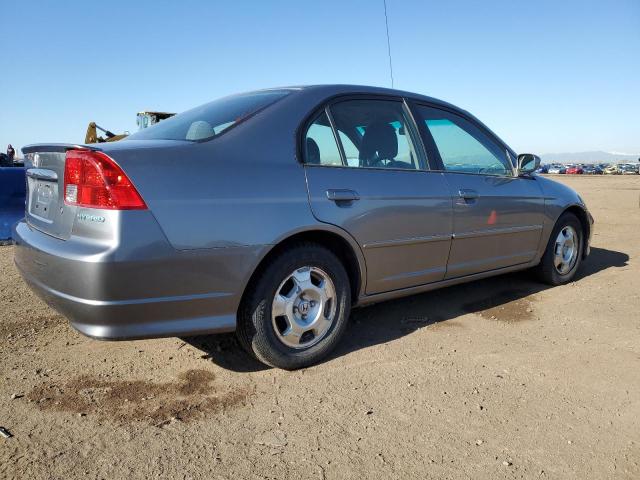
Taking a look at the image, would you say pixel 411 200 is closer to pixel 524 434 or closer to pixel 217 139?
pixel 217 139

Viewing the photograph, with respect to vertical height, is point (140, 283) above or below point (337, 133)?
below

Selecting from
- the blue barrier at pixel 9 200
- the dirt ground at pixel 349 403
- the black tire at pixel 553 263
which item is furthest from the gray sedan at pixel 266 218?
the blue barrier at pixel 9 200

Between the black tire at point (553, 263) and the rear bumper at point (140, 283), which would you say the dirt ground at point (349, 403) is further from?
the black tire at point (553, 263)

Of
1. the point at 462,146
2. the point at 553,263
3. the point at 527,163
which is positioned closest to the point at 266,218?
the point at 462,146

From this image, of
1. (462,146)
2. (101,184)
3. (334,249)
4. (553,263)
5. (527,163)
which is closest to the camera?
(101,184)

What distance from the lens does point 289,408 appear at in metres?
2.35

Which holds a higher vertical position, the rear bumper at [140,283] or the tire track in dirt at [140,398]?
the rear bumper at [140,283]

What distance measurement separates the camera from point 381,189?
302 cm

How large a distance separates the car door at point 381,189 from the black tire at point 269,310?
22 cm

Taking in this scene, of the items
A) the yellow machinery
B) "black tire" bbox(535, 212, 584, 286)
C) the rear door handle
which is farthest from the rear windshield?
the yellow machinery

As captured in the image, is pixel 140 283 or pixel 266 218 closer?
pixel 140 283

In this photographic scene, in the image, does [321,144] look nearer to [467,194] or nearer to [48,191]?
[467,194]

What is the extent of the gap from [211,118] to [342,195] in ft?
2.97

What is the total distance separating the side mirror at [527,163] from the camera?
13.7ft
